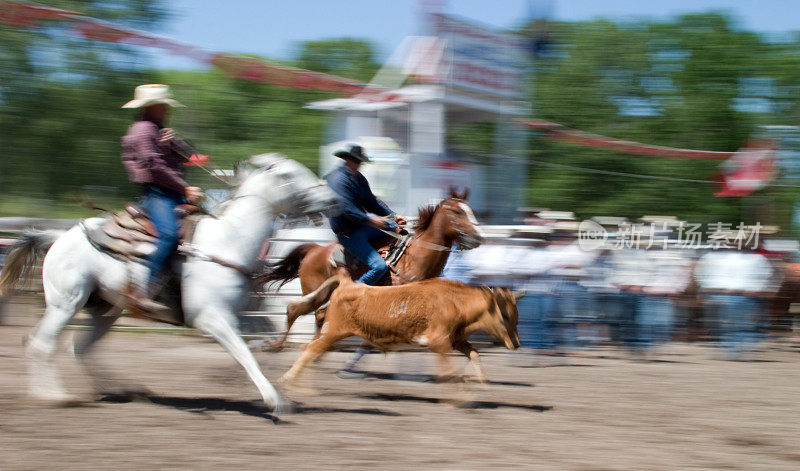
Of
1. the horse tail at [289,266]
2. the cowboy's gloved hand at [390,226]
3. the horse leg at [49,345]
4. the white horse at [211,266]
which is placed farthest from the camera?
the horse tail at [289,266]

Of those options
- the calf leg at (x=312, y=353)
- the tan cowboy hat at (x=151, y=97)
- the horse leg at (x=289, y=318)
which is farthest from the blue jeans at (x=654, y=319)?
the tan cowboy hat at (x=151, y=97)

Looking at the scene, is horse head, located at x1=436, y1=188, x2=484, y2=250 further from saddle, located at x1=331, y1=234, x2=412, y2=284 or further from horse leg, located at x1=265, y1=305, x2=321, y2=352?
horse leg, located at x1=265, y1=305, x2=321, y2=352

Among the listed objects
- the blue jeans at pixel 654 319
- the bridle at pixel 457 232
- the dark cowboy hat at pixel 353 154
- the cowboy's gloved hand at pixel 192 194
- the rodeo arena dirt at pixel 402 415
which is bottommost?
the blue jeans at pixel 654 319

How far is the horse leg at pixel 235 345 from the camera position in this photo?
6.12 m

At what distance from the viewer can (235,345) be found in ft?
20.3

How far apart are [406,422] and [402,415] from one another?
11.9 inches

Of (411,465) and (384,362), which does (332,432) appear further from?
(384,362)

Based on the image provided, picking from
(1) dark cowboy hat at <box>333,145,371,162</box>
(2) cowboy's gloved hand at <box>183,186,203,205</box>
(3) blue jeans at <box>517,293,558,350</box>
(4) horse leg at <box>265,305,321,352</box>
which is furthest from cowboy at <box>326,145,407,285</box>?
(3) blue jeans at <box>517,293,558,350</box>

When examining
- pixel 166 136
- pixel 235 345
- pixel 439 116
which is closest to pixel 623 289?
pixel 439 116

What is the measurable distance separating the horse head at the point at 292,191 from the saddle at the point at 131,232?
1.56 ft

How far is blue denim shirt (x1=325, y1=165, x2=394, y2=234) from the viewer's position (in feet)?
26.1

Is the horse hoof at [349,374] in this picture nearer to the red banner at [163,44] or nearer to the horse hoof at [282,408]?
the horse hoof at [282,408]

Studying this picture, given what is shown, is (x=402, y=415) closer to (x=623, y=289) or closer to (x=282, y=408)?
(x=282, y=408)

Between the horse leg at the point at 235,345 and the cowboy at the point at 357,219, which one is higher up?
the cowboy at the point at 357,219
